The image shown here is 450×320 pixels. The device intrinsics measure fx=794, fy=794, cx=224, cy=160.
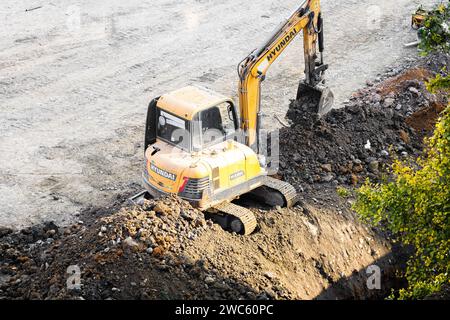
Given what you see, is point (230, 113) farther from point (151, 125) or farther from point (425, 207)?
point (425, 207)

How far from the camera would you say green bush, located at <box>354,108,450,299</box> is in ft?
38.6

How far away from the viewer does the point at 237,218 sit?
14.7m

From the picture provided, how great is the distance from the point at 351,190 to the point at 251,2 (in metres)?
13.3

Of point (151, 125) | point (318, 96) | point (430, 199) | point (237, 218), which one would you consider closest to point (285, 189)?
point (237, 218)

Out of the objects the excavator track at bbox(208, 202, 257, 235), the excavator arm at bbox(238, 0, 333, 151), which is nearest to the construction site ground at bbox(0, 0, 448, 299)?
the excavator track at bbox(208, 202, 257, 235)

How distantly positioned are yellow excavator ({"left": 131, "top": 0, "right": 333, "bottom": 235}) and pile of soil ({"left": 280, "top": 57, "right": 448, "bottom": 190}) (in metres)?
1.41

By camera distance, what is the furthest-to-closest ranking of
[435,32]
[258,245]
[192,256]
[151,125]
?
[151,125]
[258,245]
[192,256]
[435,32]

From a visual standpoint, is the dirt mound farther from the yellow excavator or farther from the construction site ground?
the yellow excavator

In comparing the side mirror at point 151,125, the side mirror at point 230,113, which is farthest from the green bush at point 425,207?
the side mirror at point 151,125

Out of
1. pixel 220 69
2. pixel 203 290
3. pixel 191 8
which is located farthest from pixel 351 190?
pixel 191 8

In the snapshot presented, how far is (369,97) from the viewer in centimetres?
2131

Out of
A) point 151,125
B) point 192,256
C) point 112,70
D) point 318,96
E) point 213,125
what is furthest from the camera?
point 112,70

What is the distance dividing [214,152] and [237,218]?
1297 mm

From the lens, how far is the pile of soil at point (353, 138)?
56.5ft
